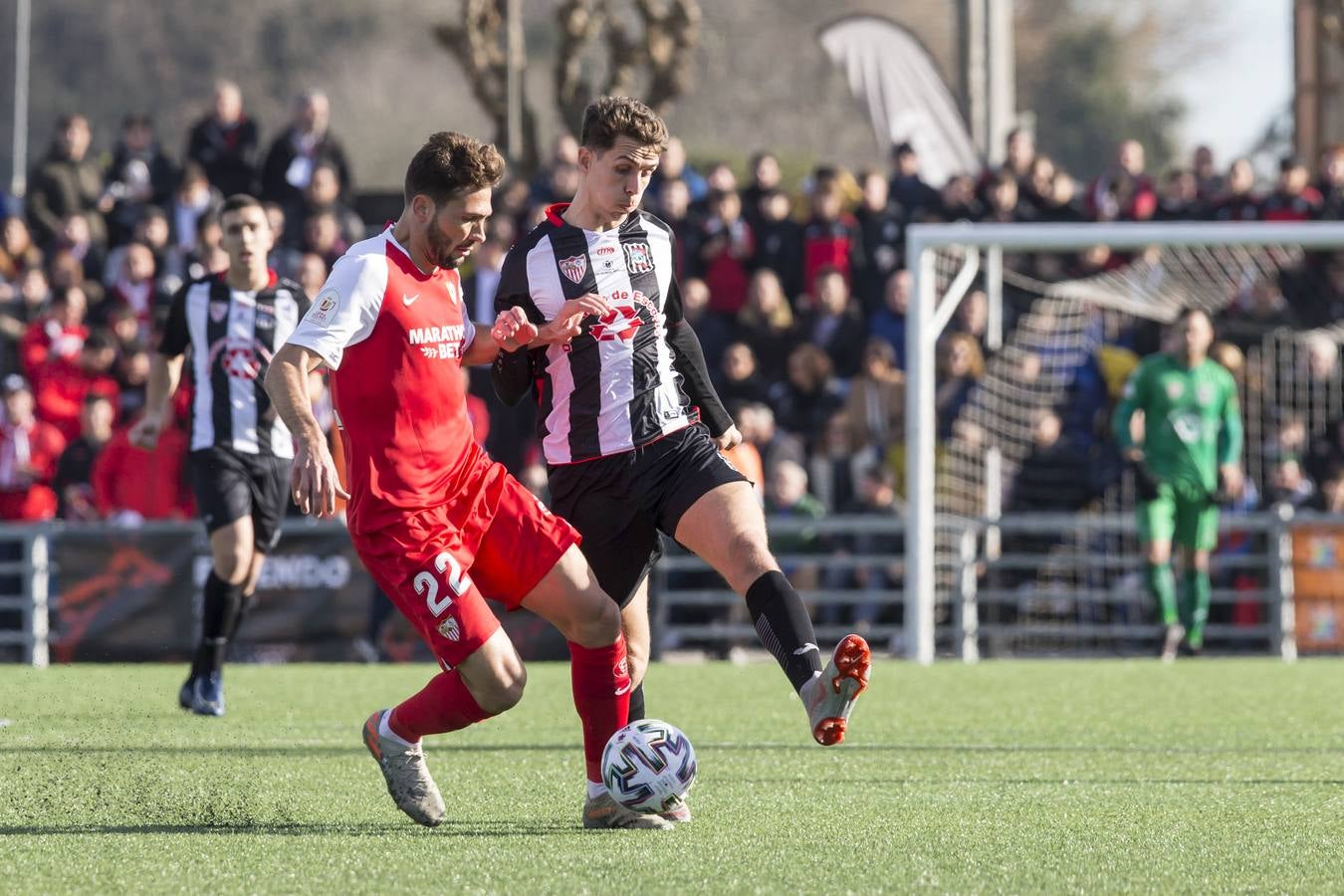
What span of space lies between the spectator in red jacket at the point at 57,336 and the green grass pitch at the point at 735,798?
18.0ft

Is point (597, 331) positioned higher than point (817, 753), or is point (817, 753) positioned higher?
point (597, 331)

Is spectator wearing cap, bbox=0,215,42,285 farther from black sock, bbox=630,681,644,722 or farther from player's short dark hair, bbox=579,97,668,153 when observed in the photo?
black sock, bbox=630,681,644,722

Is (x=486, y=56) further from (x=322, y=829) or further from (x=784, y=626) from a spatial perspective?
(x=322, y=829)

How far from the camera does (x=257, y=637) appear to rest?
13.4 meters

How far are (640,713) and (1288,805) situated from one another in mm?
1809

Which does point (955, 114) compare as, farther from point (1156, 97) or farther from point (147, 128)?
point (1156, 97)

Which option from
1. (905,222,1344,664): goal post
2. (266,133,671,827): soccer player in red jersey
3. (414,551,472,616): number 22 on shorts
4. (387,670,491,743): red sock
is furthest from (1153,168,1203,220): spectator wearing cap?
(414,551,472,616): number 22 on shorts

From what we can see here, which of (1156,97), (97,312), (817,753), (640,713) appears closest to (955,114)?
(97,312)

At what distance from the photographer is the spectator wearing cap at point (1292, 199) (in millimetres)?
15125

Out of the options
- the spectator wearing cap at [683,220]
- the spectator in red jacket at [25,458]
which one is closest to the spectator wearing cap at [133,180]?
the spectator in red jacket at [25,458]

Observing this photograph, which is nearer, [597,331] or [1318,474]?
[597,331]

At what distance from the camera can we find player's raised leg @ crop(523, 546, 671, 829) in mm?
5426

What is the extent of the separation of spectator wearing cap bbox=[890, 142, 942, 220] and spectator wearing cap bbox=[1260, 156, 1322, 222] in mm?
2379

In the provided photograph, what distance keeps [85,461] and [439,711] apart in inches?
384
